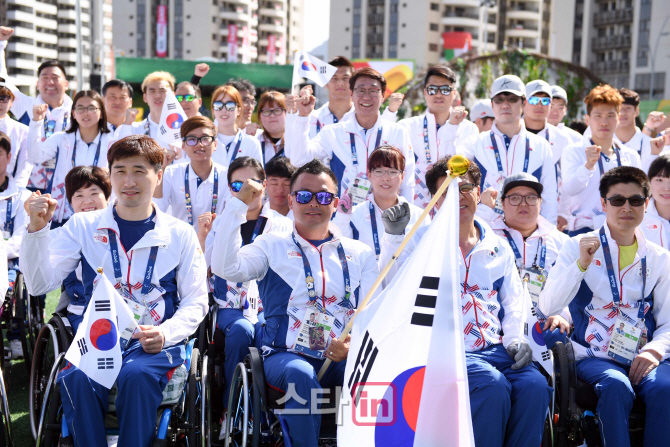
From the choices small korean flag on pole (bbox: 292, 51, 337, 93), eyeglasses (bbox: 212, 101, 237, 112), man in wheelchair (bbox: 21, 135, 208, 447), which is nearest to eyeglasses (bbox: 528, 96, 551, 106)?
small korean flag on pole (bbox: 292, 51, 337, 93)

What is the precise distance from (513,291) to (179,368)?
1736 millimetres

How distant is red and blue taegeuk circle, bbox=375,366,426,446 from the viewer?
9.19ft

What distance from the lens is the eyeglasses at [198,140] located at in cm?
511

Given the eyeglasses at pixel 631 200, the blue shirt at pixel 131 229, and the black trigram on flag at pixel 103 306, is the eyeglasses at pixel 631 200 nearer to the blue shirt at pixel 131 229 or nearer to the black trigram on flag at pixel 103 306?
the blue shirt at pixel 131 229

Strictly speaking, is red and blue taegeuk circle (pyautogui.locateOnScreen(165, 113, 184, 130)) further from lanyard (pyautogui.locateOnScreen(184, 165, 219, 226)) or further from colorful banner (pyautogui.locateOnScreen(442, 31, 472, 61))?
colorful banner (pyautogui.locateOnScreen(442, 31, 472, 61))

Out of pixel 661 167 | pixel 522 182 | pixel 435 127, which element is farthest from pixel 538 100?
pixel 522 182

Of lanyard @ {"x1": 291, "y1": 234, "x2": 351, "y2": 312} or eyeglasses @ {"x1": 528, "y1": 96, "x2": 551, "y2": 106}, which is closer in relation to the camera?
lanyard @ {"x1": 291, "y1": 234, "x2": 351, "y2": 312}

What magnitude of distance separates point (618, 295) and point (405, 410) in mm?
1635

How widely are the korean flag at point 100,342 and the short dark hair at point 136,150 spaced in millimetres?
710

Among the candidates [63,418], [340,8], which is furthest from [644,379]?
[340,8]

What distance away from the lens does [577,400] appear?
370 centimetres

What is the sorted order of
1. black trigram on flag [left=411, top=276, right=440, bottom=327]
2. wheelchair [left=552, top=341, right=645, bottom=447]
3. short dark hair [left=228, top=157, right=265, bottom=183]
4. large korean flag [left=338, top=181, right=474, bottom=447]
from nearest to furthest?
large korean flag [left=338, top=181, right=474, bottom=447] → black trigram on flag [left=411, top=276, right=440, bottom=327] → wheelchair [left=552, top=341, right=645, bottom=447] → short dark hair [left=228, top=157, right=265, bottom=183]

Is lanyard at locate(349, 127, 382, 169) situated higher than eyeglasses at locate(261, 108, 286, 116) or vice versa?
eyeglasses at locate(261, 108, 286, 116)

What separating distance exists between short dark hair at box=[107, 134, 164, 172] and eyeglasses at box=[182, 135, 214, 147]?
1412 millimetres
